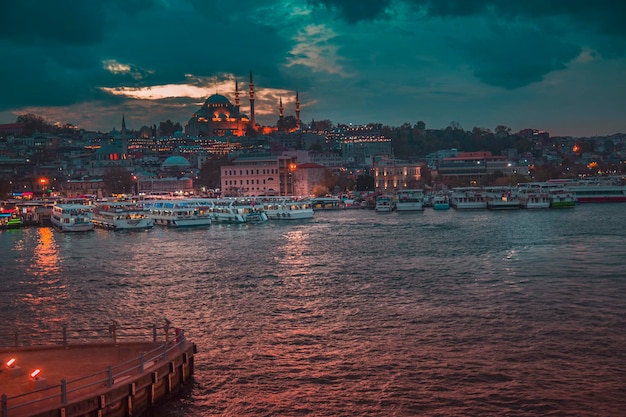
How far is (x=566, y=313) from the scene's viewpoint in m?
12.6

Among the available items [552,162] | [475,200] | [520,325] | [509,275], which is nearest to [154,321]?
[520,325]

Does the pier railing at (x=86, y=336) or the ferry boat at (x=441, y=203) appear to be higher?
the ferry boat at (x=441, y=203)

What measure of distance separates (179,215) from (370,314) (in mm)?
27280

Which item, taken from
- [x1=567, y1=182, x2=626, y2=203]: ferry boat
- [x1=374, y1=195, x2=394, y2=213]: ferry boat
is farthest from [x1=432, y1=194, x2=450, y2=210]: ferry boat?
[x1=567, y1=182, x2=626, y2=203]: ferry boat

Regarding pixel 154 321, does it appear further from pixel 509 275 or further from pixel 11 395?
pixel 509 275

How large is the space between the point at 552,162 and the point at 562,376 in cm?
9971

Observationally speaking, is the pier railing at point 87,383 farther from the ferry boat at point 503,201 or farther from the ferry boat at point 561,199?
the ferry boat at point 561,199

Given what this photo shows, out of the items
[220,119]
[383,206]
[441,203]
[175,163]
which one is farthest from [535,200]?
[220,119]

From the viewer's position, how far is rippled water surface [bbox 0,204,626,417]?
871cm

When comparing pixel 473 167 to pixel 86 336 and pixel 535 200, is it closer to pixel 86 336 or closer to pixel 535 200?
pixel 535 200

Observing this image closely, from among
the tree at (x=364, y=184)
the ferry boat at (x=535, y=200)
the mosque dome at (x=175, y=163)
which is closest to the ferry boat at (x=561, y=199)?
the ferry boat at (x=535, y=200)

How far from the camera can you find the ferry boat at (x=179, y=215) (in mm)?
38344

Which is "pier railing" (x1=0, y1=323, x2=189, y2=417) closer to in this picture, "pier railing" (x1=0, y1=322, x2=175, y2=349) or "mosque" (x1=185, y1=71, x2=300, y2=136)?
"pier railing" (x1=0, y1=322, x2=175, y2=349)

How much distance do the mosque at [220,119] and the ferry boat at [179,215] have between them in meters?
81.9
